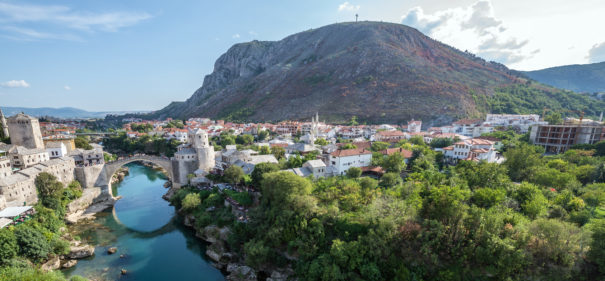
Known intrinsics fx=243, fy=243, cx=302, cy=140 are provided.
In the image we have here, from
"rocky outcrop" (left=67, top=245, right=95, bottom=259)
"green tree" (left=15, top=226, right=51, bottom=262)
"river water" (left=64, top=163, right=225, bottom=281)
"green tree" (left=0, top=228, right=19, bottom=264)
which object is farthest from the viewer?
"rocky outcrop" (left=67, top=245, right=95, bottom=259)

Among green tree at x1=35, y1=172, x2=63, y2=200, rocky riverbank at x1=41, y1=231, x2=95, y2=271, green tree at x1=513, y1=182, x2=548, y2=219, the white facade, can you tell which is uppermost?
the white facade

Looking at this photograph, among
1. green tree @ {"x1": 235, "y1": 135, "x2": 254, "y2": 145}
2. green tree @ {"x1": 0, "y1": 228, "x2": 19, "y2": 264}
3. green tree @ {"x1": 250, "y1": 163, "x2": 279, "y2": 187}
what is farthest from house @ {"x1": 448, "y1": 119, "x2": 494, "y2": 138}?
green tree @ {"x1": 0, "y1": 228, "x2": 19, "y2": 264}

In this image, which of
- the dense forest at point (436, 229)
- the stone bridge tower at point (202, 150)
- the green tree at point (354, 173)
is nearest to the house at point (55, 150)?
the stone bridge tower at point (202, 150)

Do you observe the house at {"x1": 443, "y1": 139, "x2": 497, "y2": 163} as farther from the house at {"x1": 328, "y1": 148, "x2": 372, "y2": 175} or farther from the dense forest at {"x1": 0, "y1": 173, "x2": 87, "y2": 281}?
the dense forest at {"x1": 0, "y1": 173, "x2": 87, "y2": 281}

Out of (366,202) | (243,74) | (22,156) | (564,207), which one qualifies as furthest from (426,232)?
(243,74)

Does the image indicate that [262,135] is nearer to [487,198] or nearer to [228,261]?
[228,261]

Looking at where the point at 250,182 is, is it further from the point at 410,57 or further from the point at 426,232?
the point at 410,57

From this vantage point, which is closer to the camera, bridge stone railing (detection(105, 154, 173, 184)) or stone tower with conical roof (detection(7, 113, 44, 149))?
stone tower with conical roof (detection(7, 113, 44, 149))
